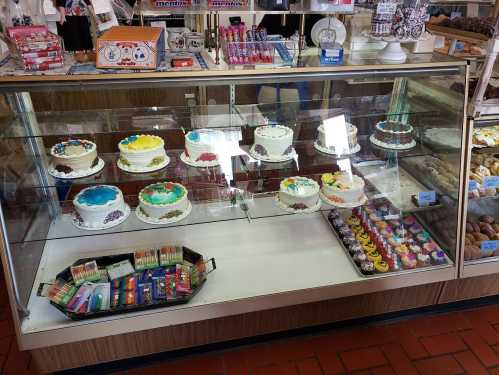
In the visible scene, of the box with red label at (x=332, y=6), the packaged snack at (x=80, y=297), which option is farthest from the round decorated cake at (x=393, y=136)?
the packaged snack at (x=80, y=297)

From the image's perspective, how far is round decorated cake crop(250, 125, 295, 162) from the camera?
7.67 feet

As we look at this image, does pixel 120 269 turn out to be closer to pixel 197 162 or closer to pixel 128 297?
pixel 128 297

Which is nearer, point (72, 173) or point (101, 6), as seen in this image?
point (101, 6)

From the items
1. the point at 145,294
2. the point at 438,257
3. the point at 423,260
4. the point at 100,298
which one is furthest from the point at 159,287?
the point at 438,257

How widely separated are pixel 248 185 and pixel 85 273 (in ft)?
3.51

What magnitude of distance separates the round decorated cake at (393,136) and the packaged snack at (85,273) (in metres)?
1.85

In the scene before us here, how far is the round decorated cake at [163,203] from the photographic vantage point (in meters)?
2.16

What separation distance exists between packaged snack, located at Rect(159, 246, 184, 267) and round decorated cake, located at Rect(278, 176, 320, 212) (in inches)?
26.2

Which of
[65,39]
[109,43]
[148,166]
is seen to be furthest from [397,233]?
[65,39]

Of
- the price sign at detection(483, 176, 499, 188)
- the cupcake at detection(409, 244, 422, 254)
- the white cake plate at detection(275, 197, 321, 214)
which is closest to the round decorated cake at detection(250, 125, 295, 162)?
the white cake plate at detection(275, 197, 321, 214)

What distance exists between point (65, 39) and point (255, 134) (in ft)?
3.55

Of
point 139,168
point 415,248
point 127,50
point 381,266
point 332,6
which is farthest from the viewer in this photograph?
point 415,248

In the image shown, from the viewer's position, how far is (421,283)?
2414 millimetres

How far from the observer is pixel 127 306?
202 cm
